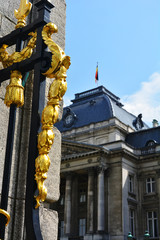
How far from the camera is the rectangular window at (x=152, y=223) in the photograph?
135 feet

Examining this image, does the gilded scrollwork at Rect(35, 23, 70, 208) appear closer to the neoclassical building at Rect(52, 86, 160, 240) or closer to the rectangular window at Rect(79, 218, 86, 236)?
the neoclassical building at Rect(52, 86, 160, 240)

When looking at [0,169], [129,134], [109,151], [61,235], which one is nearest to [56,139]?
[0,169]

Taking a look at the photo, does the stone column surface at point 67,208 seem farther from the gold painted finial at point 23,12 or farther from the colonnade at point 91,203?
the gold painted finial at point 23,12

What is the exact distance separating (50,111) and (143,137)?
151ft

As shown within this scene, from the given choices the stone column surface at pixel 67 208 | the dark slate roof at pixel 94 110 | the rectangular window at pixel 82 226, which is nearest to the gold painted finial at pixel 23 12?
the stone column surface at pixel 67 208

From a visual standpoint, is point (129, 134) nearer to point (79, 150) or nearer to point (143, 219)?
point (79, 150)

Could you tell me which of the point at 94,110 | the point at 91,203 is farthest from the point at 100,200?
the point at 94,110

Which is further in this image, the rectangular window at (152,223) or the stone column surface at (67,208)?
the stone column surface at (67,208)

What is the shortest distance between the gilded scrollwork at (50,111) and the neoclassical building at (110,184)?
124 feet

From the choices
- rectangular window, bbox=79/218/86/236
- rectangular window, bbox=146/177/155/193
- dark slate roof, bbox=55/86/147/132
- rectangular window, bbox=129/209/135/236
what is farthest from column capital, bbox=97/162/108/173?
dark slate roof, bbox=55/86/147/132

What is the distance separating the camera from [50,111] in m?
2.90

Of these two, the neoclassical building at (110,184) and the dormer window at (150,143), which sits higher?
the dormer window at (150,143)

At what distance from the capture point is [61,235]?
43438mm

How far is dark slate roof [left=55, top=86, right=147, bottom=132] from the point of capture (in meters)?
50.7
